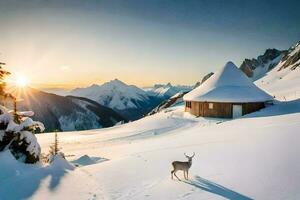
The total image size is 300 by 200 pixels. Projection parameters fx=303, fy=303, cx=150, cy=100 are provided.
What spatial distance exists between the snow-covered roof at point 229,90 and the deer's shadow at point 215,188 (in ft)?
79.3

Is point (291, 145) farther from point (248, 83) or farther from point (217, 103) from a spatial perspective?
point (248, 83)

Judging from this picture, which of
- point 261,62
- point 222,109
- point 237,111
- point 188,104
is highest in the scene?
point 261,62

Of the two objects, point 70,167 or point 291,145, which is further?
point 70,167

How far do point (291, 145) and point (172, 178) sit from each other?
537cm

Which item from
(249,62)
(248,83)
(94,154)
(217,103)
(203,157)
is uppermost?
(249,62)

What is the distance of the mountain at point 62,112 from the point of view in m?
137

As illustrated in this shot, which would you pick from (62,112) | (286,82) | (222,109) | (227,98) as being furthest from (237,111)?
(62,112)

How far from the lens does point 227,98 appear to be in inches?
1355

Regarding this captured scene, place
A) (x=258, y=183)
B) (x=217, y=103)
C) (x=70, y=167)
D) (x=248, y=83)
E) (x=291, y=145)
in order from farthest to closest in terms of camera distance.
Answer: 1. (x=248, y=83)
2. (x=217, y=103)
3. (x=70, y=167)
4. (x=291, y=145)
5. (x=258, y=183)

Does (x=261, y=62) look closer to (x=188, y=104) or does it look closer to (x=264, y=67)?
(x=264, y=67)

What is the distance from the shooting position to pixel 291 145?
1294cm

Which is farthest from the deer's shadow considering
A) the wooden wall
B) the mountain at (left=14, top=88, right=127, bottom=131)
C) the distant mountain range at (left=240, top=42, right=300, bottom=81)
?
the distant mountain range at (left=240, top=42, right=300, bottom=81)

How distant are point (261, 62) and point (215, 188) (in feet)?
471

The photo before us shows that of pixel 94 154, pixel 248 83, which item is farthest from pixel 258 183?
pixel 248 83
